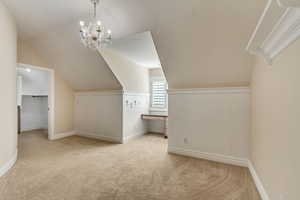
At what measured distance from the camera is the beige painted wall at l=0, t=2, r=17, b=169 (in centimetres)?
236

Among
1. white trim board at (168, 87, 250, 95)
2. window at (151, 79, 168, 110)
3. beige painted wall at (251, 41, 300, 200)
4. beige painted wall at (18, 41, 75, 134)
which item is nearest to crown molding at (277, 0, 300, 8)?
beige painted wall at (251, 41, 300, 200)

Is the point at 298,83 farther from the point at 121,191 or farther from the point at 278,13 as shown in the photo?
the point at 121,191

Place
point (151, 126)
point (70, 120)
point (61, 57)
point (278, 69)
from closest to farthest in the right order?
point (278, 69)
point (61, 57)
point (70, 120)
point (151, 126)

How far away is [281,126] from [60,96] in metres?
5.36

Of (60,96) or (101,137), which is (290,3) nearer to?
(101,137)

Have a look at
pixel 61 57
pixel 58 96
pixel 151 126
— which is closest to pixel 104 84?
pixel 61 57

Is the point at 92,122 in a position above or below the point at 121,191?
above

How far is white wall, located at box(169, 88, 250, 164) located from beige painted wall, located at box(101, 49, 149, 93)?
154 centimetres

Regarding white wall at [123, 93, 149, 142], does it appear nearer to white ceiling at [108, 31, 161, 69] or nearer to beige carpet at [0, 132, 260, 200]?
beige carpet at [0, 132, 260, 200]

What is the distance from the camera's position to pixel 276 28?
4.15 feet

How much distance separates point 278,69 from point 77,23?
3278 millimetres

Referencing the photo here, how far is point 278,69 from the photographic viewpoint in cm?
152

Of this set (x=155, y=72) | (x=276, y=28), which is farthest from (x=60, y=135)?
(x=276, y=28)

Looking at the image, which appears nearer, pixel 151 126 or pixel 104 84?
pixel 104 84
